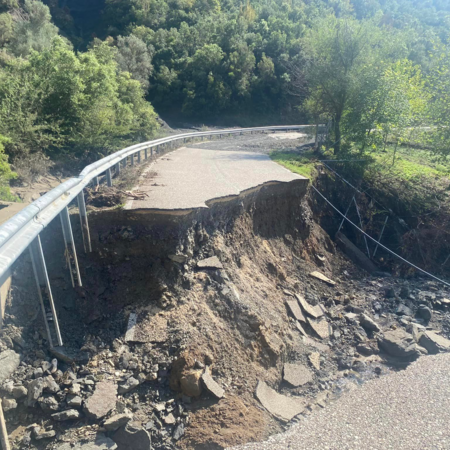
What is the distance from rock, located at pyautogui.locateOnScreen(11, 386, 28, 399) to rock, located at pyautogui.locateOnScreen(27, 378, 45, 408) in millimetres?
66

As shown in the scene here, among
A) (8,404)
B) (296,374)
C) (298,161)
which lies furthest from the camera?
(298,161)

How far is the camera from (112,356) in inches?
247

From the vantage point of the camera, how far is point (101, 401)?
5543 millimetres

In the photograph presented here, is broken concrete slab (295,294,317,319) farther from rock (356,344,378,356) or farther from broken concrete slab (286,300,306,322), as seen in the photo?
rock (356,344,378,356)

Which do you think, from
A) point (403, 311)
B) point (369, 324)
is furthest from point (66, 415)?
point (403, 311)

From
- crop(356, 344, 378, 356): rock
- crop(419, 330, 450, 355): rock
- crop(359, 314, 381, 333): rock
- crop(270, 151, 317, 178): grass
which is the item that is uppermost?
crop(270, 151, 317, 178): grass

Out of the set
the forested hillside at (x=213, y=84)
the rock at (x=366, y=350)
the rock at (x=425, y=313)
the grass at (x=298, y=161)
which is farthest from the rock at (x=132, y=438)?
the grass at (x=298, y=161)

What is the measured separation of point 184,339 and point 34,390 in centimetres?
236

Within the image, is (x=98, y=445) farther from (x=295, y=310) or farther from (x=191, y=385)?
(x=295, y=310)

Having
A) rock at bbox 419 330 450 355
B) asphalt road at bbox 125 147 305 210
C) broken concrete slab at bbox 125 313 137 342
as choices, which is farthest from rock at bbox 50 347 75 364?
rock at bbox 419 330 450 355

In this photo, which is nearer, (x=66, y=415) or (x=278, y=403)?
(x=66, y=415)

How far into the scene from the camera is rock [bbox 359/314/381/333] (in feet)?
33.8

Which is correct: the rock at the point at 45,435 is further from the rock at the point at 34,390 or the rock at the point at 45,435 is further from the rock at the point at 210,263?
the rock at the point at 210,263

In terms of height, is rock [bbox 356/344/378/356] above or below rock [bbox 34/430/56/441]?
below
